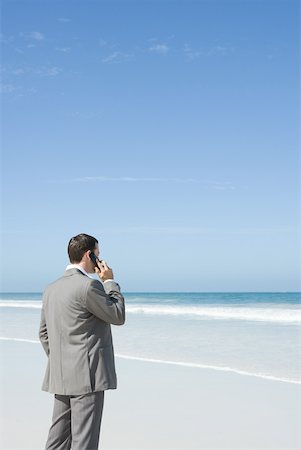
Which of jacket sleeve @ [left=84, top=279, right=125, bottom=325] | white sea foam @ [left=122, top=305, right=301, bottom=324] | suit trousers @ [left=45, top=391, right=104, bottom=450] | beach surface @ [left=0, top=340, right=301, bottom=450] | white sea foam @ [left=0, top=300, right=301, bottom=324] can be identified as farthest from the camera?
white sea foam @ [left=122, top=305, right=301, bottom=324]

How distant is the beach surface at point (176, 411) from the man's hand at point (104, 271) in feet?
6.28

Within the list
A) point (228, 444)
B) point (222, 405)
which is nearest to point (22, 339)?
point (222, 405)

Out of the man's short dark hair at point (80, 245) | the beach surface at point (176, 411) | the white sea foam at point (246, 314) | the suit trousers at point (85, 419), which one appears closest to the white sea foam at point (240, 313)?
the white sea foam at point (246, 314)

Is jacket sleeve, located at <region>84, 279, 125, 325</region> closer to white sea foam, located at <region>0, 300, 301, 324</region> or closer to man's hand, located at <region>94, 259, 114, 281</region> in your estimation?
man's hand, located at <region>94, 259, 114, 281</region>

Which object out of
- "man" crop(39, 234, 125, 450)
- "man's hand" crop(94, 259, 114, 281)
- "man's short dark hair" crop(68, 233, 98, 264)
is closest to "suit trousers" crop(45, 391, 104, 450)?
"man" crop(39, 234, 125, 450)

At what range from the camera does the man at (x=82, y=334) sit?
2.76 meters

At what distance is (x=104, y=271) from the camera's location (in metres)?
2.91

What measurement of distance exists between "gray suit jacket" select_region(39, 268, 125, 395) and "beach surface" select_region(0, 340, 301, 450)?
5.59 feet

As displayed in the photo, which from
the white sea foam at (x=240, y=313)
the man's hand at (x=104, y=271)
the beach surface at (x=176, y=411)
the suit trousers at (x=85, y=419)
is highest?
the man's hand at (x=104, y=271)

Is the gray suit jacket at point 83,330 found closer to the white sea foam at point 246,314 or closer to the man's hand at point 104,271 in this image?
the man's hand at point 104,271

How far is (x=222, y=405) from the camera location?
5.53 metres

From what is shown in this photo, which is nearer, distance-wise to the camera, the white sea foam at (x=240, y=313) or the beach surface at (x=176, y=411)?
the beach surface at (x=176, y=411)

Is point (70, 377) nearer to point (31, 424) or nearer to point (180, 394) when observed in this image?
point (31, 424)

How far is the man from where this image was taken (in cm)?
276
